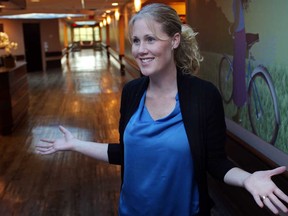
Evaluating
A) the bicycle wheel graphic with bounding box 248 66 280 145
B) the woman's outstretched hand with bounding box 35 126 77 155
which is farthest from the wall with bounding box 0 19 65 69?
the woman's outstretched hand with bounding box 35 126 77 155

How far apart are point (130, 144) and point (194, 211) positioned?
1.07 ft

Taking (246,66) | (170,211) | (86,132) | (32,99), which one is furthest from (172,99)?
(32,99)

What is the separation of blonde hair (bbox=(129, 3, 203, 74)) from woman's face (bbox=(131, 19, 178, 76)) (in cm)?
2

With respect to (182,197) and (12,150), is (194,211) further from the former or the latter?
(12,150)

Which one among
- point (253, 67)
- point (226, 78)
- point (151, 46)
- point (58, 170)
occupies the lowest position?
point (58, 170)

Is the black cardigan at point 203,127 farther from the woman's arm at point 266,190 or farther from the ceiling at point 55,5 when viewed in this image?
the ceiling at point 55,5

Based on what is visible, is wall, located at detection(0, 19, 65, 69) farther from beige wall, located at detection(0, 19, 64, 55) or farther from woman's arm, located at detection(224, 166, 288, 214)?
woman's arm, located at detection(224, 166, 288, 214)

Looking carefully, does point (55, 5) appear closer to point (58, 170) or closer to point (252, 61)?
point (58, 170)

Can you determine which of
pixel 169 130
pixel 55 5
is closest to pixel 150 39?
pixel 169 130

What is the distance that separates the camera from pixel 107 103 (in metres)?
8.59

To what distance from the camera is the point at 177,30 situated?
1346 millimetres

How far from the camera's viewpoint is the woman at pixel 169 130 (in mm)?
1283

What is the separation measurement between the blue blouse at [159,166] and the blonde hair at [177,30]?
0.19 meters

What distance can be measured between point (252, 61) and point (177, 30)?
155 cm
